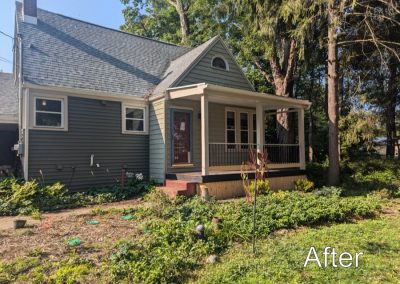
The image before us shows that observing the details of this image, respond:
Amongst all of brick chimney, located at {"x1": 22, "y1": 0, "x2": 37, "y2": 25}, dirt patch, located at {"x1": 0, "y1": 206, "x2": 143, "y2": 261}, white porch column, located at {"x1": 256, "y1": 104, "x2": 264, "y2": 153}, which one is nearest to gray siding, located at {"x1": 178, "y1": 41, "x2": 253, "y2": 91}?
white porch column, located at {"x1": 256, "y1": 104, "x2": 264, "y2": 153}

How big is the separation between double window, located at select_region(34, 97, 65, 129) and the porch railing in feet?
16.0

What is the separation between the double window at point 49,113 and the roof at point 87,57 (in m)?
Answer: 0.49

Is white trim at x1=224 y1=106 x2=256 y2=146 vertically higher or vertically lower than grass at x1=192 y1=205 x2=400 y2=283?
higher

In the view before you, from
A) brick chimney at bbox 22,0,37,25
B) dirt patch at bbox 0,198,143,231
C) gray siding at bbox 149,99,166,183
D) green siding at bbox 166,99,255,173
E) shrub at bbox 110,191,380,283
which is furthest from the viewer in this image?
brick chimney at bbox 22,0,37,25

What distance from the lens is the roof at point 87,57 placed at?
9.77 metres

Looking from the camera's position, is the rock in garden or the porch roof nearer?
the rock in garden

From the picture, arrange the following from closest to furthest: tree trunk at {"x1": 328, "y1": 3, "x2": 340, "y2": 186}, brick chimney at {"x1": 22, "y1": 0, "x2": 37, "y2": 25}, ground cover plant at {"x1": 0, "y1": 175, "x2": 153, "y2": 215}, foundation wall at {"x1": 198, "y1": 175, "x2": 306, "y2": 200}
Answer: ground cover plant at {"x1": 0, "y1": 175, "x2": 153, "y2": 215} → foundation wall at {"x1": 198, "y1": 175, "x2": 306, "y2": 200} → brick chimney at {"x1": 22, "y1": 0, "x2": 37, "y2": 25} → tree trunk at {"x1": 328, "y1": 3, "x2": 340, "y2": 186}

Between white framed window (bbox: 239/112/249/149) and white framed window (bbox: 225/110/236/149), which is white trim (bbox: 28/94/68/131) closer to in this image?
white framed window (bbox: 225/110/236/149)

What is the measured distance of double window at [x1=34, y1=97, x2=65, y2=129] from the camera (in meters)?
9.09

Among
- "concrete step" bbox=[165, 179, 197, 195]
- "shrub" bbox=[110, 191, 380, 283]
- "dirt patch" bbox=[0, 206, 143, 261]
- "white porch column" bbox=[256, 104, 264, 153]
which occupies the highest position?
"white porch column" bbox=[256, 104, 264, 153]

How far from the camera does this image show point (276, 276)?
371 cm

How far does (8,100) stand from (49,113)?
4.81m

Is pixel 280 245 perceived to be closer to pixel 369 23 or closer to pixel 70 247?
pixel 70 247

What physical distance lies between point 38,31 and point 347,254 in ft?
36.6
